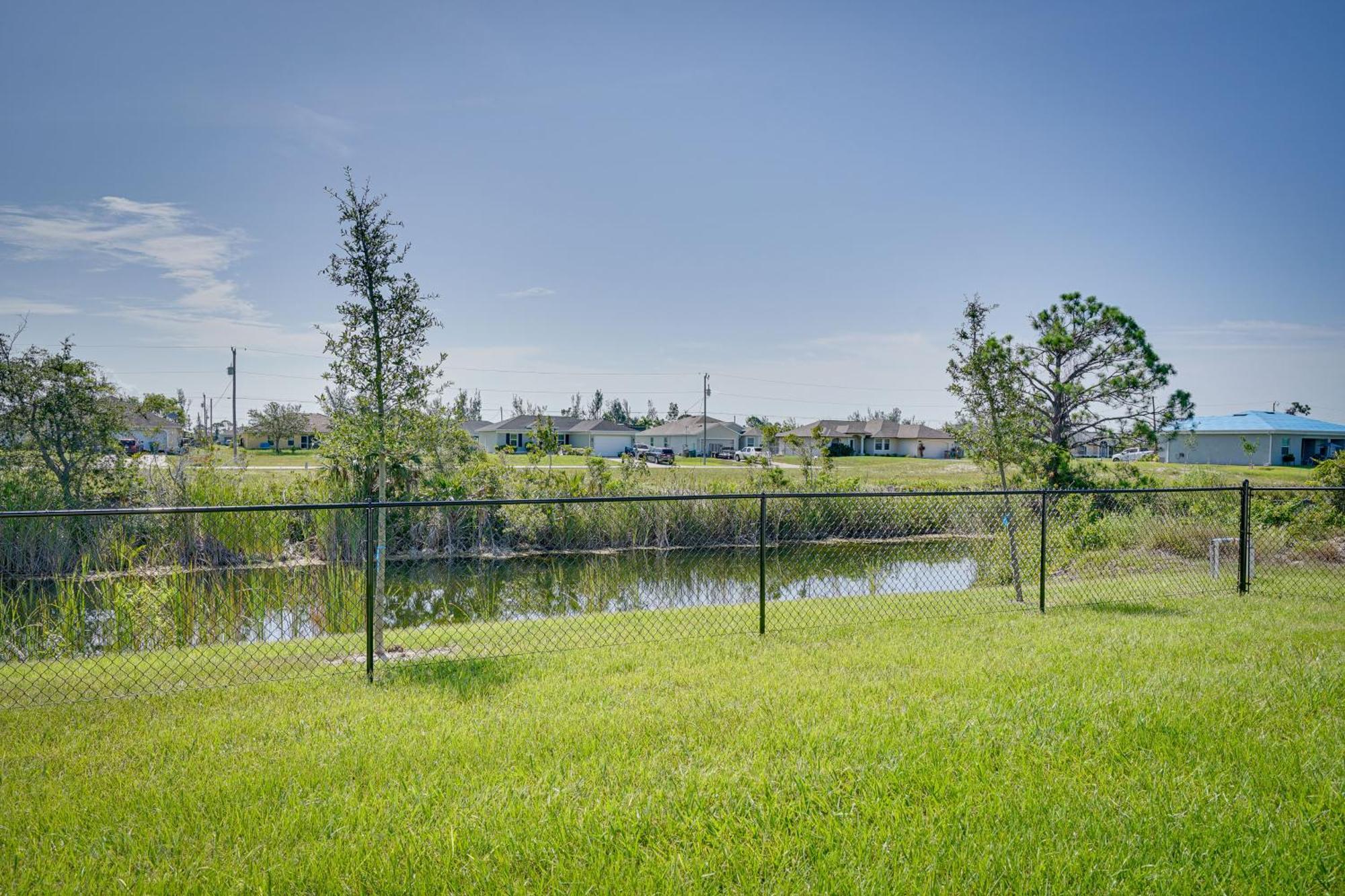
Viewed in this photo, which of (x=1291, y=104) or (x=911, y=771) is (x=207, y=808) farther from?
(x=1291, y=104)

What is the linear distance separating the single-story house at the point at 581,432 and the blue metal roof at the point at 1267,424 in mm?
48426

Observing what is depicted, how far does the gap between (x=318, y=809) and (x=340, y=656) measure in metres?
3.24

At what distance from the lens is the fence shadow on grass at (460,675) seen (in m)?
4.82

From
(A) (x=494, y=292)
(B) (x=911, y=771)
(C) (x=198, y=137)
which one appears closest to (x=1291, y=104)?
(B) (x=911, y=771)

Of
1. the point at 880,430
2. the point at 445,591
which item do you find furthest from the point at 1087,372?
the point at 880,430

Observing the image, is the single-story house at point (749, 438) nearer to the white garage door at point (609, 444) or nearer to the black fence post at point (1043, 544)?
the white garage door at point (609, 444)

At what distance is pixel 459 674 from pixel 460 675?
2 cm

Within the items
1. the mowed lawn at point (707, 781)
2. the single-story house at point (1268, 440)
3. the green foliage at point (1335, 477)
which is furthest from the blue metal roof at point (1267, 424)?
the mowed lawn at point (707, 781)

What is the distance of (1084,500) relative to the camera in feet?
51.9

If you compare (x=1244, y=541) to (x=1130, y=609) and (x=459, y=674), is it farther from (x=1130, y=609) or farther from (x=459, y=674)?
(x=459, y=674)

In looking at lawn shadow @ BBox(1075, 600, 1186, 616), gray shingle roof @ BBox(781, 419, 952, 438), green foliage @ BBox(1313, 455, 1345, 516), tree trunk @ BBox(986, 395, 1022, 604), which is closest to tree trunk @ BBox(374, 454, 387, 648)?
tree trunk @ BBox(986, 395, 1022, 604)

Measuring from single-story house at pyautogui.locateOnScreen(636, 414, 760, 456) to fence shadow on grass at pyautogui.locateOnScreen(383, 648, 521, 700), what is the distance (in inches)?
2667

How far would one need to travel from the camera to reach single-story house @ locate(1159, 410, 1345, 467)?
43.2 metres

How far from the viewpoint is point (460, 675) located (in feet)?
17.0
